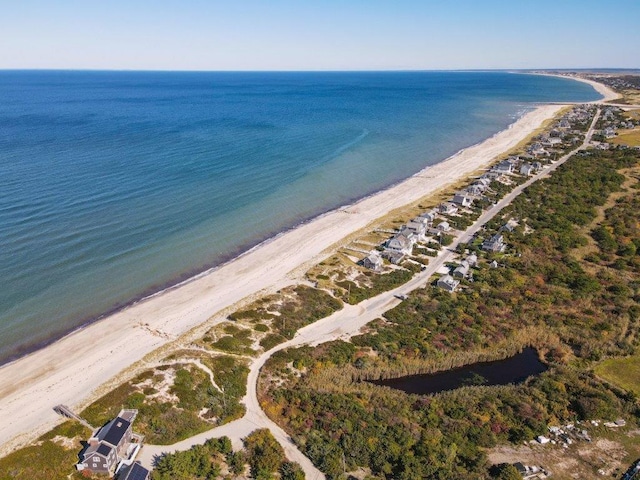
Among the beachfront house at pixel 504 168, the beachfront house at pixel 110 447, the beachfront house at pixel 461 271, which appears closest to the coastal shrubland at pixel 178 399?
the beachfront house at pixel 110 447

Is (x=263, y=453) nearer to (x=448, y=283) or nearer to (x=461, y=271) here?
(x=448, y=283)

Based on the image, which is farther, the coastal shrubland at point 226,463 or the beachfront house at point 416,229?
the beachfront house at point 416,229

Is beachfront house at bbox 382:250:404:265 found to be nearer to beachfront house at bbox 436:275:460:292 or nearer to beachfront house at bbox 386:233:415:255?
beachfront house at bbox 386:233:415:255

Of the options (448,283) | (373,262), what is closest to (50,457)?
(373,262)

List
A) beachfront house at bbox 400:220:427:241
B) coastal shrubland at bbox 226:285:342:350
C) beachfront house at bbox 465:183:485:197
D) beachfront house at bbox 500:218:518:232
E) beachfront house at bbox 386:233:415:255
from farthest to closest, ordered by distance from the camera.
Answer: beachfront house at bbox 465:183:485:197 → beachfront house at bbox 500:218:518:232 → beachfront house at bbox 400:220:427:241 → beachfront house at bbox 386:233:415:255 → coastal shrubland at bbox 226:285:342:350

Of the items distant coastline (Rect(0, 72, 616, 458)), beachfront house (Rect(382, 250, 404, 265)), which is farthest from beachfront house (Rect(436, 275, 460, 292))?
distant coastline (Rect(0, 72, 616, 458))

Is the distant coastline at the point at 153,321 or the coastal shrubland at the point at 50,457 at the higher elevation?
the distant coastline at the point at 153,321

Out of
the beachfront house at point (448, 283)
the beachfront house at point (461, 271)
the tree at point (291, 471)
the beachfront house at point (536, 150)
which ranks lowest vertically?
the tree at point (291, 471)

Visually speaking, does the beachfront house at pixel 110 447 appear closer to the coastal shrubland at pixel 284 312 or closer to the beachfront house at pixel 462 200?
the coastal shrubland at pixel 284 312
